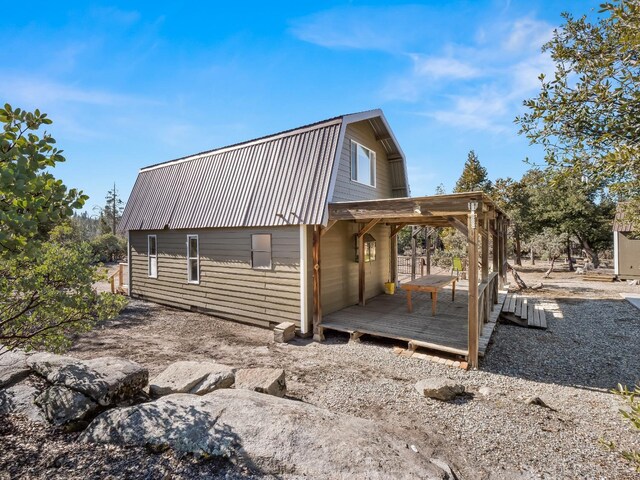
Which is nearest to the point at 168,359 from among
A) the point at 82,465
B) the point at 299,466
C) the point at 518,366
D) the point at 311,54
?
the point at 82,465

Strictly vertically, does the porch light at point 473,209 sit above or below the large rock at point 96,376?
above

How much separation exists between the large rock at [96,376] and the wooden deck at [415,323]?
4.62 metres

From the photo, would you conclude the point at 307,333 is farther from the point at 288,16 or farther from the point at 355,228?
the point at 288,16

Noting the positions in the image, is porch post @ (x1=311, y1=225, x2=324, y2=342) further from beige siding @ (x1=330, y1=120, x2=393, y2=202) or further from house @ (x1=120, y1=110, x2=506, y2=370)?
beige siding @ (x1=330, y1=120, x2=393, y2=202)

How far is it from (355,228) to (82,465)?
8456 mm

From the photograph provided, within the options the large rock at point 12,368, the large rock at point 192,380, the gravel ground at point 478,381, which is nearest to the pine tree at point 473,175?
the gravel ground at point 478,381

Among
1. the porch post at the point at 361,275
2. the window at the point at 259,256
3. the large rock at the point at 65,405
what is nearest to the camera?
the large rock at the point at 65,405

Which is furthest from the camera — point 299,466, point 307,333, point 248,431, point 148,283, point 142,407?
point 148,283

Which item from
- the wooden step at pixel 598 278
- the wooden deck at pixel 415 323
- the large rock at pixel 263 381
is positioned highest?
the large rock at pixel 263 381

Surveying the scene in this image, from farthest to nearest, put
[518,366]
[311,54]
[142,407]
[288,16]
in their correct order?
[311,54] < [288,16] < [518,366] < [142,407]

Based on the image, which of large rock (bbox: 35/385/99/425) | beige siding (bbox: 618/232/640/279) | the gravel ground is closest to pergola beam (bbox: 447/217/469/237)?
the gravel ground

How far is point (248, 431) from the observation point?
2.84 m

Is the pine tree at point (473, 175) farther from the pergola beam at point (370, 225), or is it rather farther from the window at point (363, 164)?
the pergola beam at point (370, 225)

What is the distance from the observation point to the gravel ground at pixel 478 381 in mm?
3340
